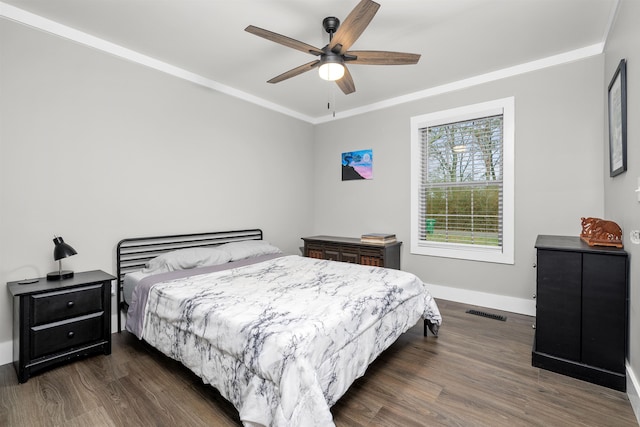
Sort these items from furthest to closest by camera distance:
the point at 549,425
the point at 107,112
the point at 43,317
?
1. the point at 107,112
2. the point at 43,317
3. the point at 549,425

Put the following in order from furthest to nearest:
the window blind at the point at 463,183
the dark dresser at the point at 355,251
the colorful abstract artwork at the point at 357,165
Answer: the colorful abstract artwork at the point at 357,165, the dark dresser at the point at 355,251, the window blind at the point at 463,183

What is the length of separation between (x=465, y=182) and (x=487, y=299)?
1426 millimetres

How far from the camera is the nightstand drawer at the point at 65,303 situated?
84.9 inches

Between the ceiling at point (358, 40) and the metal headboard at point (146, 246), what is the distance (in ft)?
6.14

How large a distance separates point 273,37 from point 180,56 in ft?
4.99

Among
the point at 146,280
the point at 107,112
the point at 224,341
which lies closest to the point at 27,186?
the point at 107,112

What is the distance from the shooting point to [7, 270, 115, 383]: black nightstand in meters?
2.10

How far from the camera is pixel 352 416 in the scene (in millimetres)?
1750

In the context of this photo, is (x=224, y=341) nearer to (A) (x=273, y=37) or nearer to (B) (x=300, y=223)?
(A) (x=273, y=37)

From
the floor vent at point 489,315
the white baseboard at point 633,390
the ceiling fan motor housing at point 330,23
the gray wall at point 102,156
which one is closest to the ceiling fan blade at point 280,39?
the ceiling fan motor housing at point 330,23

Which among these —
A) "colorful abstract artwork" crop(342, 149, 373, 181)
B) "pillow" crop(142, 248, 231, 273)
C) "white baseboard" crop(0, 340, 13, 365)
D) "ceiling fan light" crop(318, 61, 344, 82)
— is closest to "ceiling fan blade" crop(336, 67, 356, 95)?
"ceiling fan light" crop(318, 61, 344, 82)

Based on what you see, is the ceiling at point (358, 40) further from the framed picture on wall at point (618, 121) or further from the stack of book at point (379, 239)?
the stack of book at point (379, 239)

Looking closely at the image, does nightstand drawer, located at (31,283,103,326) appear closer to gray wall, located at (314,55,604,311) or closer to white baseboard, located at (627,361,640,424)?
gray wall, located at (314,55,604,311)

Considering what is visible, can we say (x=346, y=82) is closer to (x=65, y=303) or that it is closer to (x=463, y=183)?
(x=463, y=183)
